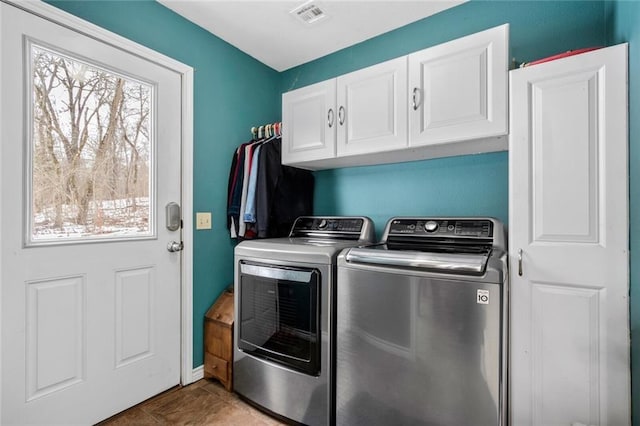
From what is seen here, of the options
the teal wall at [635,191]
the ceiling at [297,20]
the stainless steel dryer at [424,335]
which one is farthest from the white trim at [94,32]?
the teal wall at [635,191]

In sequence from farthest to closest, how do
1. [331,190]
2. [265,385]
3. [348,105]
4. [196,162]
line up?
1. [331,190]
2. [196,162]
3. [348,105]
4. [265,385]

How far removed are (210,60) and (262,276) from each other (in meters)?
1.58

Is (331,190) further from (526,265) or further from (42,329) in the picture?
(42,329)

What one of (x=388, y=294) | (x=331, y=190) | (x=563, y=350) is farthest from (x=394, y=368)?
(x=331, y=190)

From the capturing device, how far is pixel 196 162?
2111mm

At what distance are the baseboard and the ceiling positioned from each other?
2.36 meters

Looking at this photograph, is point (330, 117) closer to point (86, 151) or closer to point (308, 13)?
point (308, 13)

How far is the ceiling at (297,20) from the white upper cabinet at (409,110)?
446 millimetres

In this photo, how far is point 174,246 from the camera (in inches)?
78.3

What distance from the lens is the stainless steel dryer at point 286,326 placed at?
5.15 feet

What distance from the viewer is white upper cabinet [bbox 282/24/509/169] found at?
4.90ft

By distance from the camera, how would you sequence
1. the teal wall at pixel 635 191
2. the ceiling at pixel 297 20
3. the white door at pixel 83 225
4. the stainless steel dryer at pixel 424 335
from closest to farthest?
1. the teal wall at pixel 635 191
2. the stainless steel dryer at pixel 424 335
3. the white door at pixel 83 225
4. the ceiling at pixel 297 20

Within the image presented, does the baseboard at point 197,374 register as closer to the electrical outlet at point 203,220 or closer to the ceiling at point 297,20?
the electrical outlet at point 203,220

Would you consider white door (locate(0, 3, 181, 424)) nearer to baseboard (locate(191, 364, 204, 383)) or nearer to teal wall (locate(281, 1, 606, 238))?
baseboard (locate(191, 364, 204, 383))
